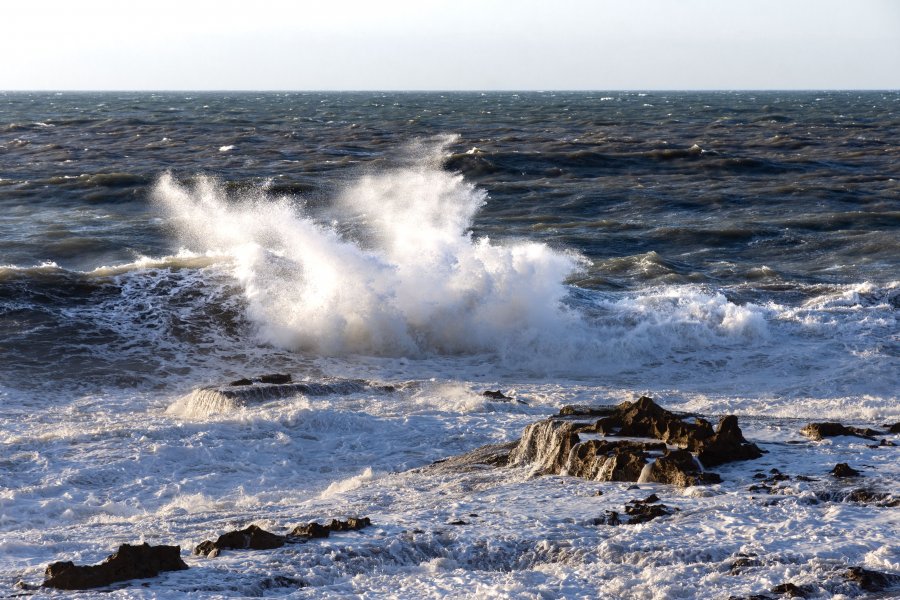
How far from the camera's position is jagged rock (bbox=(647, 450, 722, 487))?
6.72 m

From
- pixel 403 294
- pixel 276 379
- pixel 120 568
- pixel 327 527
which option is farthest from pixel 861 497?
pixel 403 294

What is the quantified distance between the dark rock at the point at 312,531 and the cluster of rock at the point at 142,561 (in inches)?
1.5

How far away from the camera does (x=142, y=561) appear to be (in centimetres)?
544

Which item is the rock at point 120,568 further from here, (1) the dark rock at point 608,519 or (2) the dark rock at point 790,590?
(2) the dark rock at point 790,590

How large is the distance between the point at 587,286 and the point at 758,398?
6159mm

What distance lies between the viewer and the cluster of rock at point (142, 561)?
530 cm

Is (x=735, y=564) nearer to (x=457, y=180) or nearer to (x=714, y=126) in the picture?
(x=457, y=180)

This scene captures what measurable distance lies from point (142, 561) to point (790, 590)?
3215mm

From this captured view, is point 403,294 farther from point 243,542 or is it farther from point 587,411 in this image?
point 243,542

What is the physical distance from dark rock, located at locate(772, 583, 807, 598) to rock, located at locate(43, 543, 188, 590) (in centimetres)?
296

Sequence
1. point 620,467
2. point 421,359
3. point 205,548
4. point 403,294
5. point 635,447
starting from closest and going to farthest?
1. point 205,548
2. point 620,467
3. point 635,447
4. point 421,359
5. point 403,294

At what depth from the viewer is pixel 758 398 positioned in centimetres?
1082

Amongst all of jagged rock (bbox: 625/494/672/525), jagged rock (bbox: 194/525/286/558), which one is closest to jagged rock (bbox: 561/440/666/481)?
jagged rock (bbox: 625/494/672/525)

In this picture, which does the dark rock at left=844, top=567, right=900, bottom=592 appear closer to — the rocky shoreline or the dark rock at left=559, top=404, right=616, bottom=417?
the rocky shoreline
